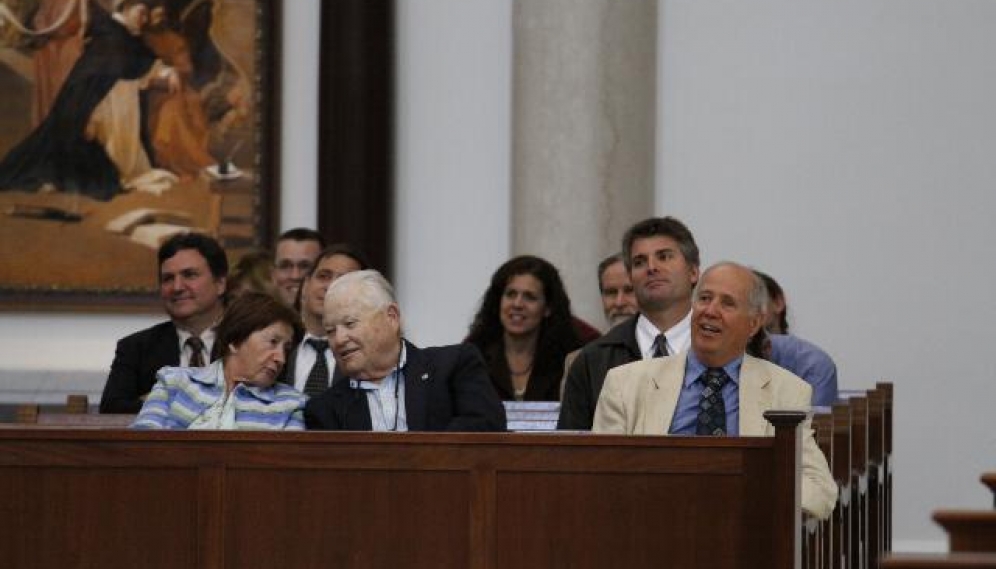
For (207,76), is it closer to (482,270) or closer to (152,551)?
(482,270)

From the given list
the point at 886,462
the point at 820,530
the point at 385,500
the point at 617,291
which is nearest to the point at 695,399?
the point at 820,530

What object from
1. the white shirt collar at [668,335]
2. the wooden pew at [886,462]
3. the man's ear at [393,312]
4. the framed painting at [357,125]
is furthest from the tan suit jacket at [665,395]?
the framed painting at [357,125]

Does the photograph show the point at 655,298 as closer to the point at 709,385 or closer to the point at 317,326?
the point at 709,385

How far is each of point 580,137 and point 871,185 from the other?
4.99 ft

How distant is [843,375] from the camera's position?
1193cm

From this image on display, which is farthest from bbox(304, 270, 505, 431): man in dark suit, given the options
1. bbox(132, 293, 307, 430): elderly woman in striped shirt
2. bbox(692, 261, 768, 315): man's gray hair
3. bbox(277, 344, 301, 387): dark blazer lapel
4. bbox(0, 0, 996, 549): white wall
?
bbox(0, 0, 996, 549): white wall

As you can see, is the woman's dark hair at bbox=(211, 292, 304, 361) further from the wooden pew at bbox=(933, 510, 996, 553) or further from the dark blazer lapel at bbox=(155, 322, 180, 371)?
the wooden pew at bbox=(933, 510, 996, 553)

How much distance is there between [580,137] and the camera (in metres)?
11.8

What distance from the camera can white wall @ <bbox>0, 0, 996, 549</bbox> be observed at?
11914 mm

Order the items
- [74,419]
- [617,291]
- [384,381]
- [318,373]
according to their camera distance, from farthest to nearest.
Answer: [617,291] < [318,373] < [74,419] < [384,381]

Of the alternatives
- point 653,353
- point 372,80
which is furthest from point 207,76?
point 653,353

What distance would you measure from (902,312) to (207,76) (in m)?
3.76

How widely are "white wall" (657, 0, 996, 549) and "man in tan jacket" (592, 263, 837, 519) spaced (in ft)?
14.8

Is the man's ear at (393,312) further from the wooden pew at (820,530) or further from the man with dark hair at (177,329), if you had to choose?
the man with dark hair at (177,329)
